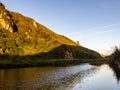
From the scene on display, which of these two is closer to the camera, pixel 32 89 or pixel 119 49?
pixel 32 89

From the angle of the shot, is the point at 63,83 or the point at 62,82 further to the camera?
the point at 62,82

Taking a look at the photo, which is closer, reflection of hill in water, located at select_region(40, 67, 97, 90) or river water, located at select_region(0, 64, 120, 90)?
river water, located at select_region(0, 64, 120, 90)

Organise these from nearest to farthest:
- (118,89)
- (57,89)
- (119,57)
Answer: (118,89), (57,89), (119,57)

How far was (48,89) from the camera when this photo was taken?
53625 mm

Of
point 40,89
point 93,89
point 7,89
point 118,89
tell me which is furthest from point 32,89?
point 118,89

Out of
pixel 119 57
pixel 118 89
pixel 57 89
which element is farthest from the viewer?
pixel 119 57

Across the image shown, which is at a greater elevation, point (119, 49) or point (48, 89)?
point (119, 49)

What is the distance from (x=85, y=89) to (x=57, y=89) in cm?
557

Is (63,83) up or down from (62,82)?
up

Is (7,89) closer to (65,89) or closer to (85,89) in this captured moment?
(65,89)

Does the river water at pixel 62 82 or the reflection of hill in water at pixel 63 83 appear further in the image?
the reflection of hill in water at pixel 63 83

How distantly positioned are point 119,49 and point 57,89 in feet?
255

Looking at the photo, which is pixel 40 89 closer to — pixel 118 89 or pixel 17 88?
pixel 17 88

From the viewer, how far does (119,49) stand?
125 meters
